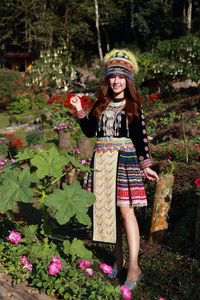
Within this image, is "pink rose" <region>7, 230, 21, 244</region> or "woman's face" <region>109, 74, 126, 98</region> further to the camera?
"woman's face" <region>109, 74, 126, 98</region>

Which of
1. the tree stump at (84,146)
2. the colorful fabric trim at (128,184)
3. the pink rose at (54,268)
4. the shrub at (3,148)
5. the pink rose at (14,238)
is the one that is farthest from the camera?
the shrub at (3,148)

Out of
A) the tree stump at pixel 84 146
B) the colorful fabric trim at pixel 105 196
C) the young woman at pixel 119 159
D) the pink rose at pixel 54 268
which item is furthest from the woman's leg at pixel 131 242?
the tree stump at pixel 84 146

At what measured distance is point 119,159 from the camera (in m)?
2.65

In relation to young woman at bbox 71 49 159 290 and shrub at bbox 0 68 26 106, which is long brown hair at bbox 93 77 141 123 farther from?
shrub at bbox 0 68 26 106

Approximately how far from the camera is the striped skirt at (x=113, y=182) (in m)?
2.62

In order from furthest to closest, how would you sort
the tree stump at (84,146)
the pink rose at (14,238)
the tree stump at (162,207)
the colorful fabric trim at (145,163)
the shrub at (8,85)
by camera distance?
the shrub at (8,85) → the tree stump at (84,146) → the tree stump at (162,207) → the colorful fabric trim at (145,163) → the pink rose at (14,238)

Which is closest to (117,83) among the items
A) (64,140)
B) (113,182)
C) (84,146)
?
(113,182)

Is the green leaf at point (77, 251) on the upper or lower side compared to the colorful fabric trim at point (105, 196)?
lower

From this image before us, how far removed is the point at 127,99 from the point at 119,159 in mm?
577

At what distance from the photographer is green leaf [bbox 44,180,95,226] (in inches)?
79.2

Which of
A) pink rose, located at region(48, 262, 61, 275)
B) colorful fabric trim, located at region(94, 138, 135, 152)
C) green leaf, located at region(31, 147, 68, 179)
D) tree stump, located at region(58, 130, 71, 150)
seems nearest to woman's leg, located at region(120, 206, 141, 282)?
colorful fabric trim, located at region(94, 138, 135, 152)

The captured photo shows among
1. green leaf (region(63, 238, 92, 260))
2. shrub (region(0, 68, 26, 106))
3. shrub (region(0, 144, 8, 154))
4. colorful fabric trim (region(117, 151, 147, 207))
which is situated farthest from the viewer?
shrub (region(0, 68, 26, 106))

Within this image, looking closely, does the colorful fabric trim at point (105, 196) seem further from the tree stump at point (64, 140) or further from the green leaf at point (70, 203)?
the tree stump at point (64, 140)

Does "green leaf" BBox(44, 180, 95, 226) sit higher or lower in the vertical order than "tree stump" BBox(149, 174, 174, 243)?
higher
